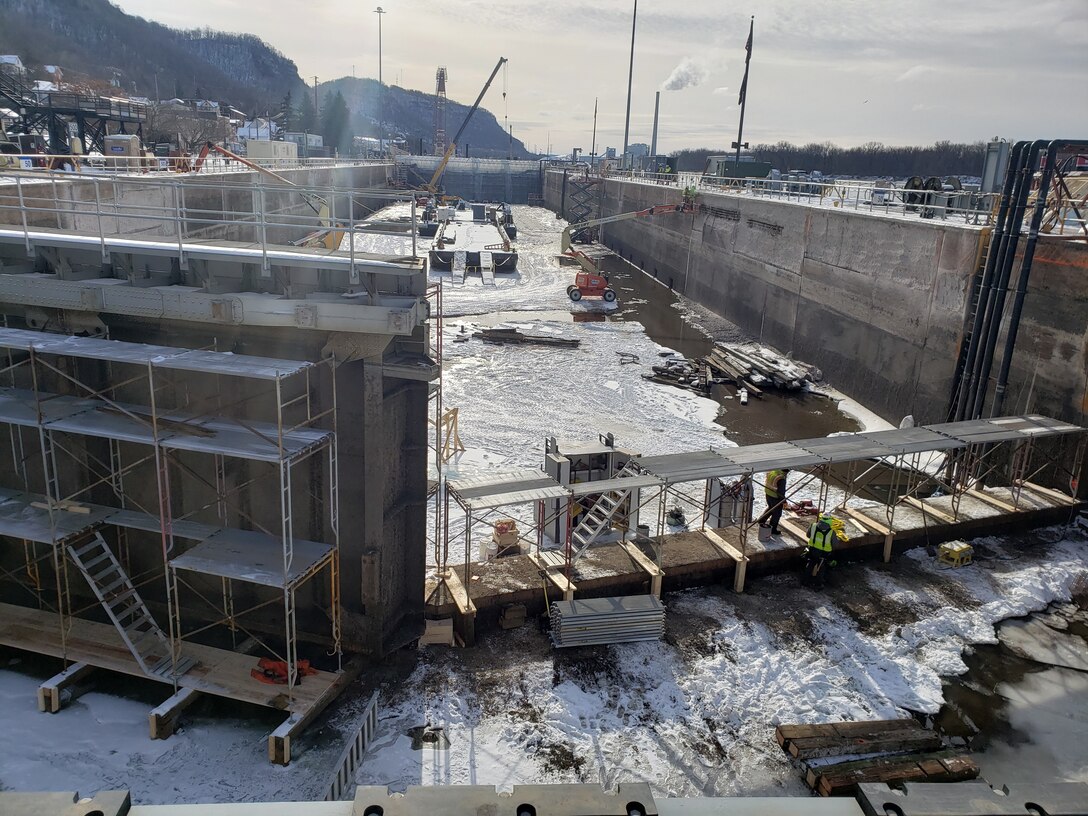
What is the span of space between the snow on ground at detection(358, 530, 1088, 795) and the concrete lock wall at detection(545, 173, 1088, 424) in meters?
6.02

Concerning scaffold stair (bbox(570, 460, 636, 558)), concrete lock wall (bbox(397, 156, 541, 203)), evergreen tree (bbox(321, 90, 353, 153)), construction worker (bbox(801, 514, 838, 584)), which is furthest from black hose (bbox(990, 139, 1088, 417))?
evergreen tree (bbox(321, 90, 353, 153))

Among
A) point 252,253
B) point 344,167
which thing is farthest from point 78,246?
point 344,167

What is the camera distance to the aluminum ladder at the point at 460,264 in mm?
41088

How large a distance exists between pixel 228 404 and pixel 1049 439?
15718mm

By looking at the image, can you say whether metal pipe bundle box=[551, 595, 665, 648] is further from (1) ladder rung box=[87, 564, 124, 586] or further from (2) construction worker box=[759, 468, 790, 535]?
(1) ladder rung box=[87, 564, 124, 586]

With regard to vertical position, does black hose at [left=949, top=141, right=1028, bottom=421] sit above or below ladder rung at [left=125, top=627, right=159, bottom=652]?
above

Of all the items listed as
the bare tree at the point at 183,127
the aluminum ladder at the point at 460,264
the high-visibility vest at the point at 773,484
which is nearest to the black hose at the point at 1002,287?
the high-visibility vest at the point at 773,484

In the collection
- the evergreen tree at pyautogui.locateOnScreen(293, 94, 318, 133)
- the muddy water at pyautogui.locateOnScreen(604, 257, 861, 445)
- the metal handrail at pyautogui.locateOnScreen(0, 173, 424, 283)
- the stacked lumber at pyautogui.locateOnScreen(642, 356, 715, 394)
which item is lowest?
the muddy water at pyautogui.locateOnScreen(604, 257, 861, 445)

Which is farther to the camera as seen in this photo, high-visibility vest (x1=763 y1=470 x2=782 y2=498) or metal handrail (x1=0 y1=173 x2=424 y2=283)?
high-visibility vest (x1=763 y1=470 x2=782 y2=498)

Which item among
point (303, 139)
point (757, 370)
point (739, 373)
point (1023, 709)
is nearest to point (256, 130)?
point (303, 139)

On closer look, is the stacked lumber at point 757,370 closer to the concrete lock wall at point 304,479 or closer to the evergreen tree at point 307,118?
the concrete lock wall at point 304,479

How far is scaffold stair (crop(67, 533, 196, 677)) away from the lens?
887 cm

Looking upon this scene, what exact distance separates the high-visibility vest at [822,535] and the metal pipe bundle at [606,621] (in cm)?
295

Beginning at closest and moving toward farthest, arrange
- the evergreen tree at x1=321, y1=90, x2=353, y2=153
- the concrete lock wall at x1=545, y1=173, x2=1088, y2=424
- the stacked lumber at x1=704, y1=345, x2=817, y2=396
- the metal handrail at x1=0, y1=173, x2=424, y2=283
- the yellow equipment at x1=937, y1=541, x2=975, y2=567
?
the metal handrail at x1=0, y1=173, x2=424, y2=283 < the yellow equipment at x1=937, y1=541, x2=975, y2=567 < the concrete lock wall at x1=545, y1=173, x2=1088, y2=424 < the stacked lumber at x1=704, y1=345, x2=817, y2=396 < the evergreen tree at x1=321, y1=90, x2=353, y2=153
